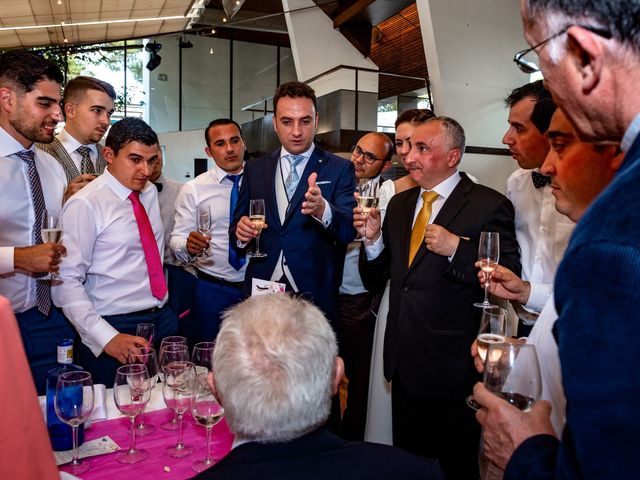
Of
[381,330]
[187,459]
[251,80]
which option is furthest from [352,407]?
[251,80]

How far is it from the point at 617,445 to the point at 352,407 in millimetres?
2994

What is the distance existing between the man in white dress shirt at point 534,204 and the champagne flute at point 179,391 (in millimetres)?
1504

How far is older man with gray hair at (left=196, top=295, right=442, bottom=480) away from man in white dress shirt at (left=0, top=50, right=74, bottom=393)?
189 centimetres

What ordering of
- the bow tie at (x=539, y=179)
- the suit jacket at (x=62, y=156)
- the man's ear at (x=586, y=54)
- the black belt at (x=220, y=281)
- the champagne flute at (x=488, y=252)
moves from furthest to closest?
1. the black belt at (x=220, y=281)
2. the suit jacket at (x=62, y=156)
3. the bow tie at (x=539, y=179)
4. the champagne flute at (x=488, y=252)
5. the man's ear at (x=586, y=54)

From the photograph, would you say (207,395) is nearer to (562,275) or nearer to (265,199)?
(562,275)

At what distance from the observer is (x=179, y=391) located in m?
1.51

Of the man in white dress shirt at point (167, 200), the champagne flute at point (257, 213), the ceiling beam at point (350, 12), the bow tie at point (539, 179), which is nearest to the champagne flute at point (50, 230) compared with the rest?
the champagne flute at point (257, 213)

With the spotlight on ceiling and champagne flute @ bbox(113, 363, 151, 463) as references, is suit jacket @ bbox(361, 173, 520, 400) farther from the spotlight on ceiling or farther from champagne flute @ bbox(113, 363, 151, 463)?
the spotlight on ceiling

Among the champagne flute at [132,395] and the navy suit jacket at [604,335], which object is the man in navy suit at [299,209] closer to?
the champagne flute at [132,395]

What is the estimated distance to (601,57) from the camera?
0.82 m

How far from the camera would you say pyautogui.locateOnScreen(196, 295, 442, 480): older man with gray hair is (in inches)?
37.9

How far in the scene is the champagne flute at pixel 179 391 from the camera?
151 cm

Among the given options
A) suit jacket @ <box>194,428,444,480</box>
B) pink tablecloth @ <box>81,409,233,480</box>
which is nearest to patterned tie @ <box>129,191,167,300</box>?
pink tablecloth @ <box>81,409,233,480</box>

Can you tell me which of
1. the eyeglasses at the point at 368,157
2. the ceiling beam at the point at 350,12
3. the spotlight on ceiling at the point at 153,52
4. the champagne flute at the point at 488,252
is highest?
the ceiling beam at the point at 350,12
